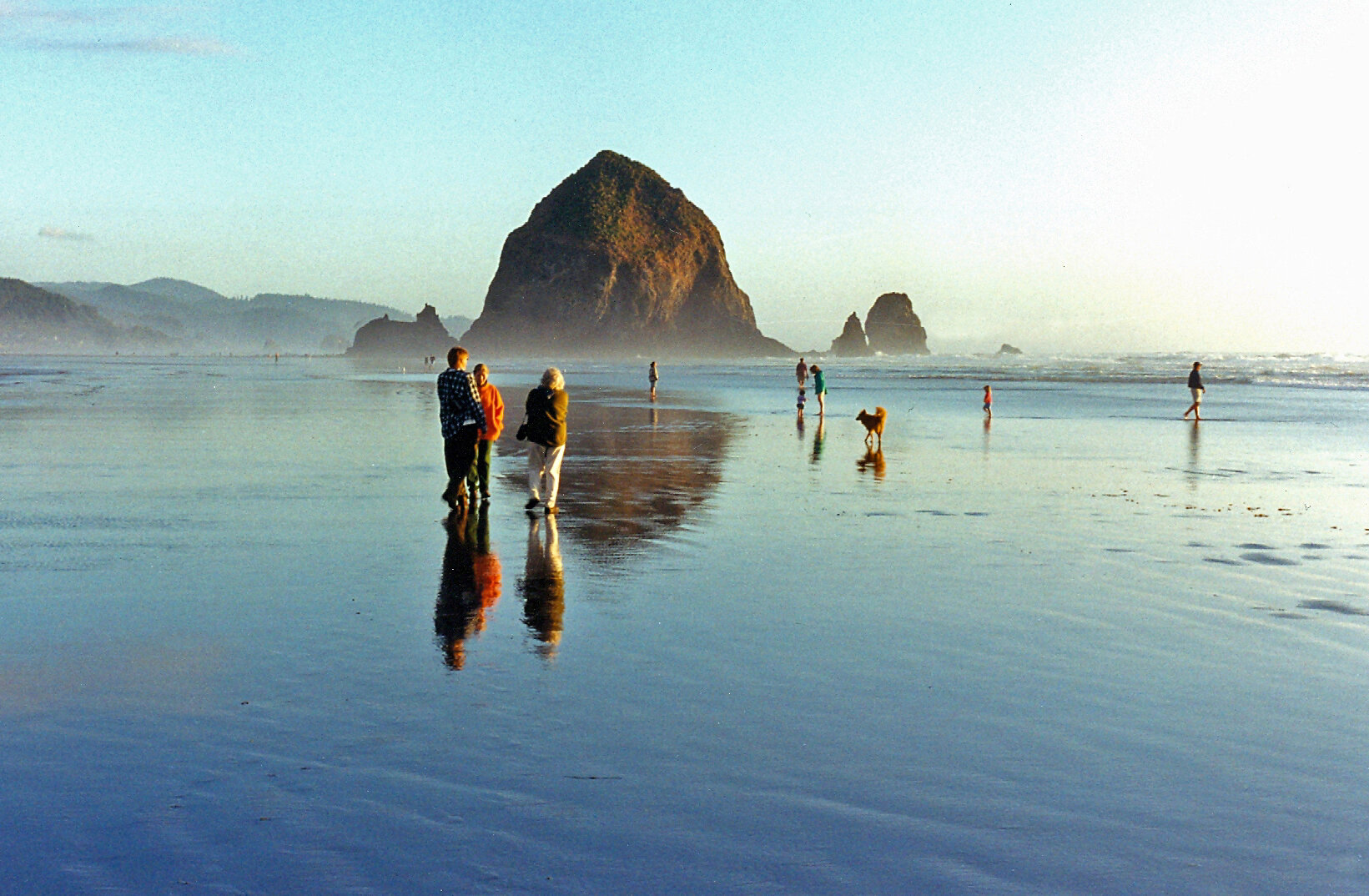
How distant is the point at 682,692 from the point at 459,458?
299 inches

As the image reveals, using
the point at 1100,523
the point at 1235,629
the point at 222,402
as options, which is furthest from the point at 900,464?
the point at 222,402

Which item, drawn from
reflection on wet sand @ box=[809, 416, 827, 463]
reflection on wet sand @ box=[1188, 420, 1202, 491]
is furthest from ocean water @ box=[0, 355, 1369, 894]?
reflection on wet sand @ box=[809, 416, 827, 463]

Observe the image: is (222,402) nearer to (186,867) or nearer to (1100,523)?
(1100,523)

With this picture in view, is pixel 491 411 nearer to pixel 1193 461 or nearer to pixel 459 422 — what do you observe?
pixel 459 422

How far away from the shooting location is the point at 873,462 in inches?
706

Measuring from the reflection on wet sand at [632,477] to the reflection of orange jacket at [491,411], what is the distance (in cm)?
117

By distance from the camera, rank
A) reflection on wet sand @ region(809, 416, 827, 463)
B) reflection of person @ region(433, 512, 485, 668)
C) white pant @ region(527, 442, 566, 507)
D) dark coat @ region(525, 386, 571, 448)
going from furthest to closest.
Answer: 1. reflection on wet sand @ region(809, 416, 827, 463)
2. dark coat @ region(525, 386, 571, 448)
3. white pant @ region(527, 442, 566, 507)
4. reflection of person @ region(433, 512, 485, 668)

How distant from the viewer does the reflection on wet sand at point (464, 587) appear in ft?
A: 21.3

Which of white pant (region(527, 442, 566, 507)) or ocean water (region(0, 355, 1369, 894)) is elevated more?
white pant (region(527, 442, 566, 507))

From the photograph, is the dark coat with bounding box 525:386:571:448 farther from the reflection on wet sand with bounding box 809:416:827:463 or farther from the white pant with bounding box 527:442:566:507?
the reflection on wet sand with bounding box 809:416:827:463

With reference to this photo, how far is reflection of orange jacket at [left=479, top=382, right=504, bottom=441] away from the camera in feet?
42.2

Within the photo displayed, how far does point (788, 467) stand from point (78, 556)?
34.2 feet

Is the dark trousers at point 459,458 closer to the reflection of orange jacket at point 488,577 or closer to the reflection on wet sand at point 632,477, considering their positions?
the reflection on wet sand at point 632,477

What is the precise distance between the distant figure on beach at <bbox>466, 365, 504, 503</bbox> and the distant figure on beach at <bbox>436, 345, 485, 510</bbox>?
0.35 feet
